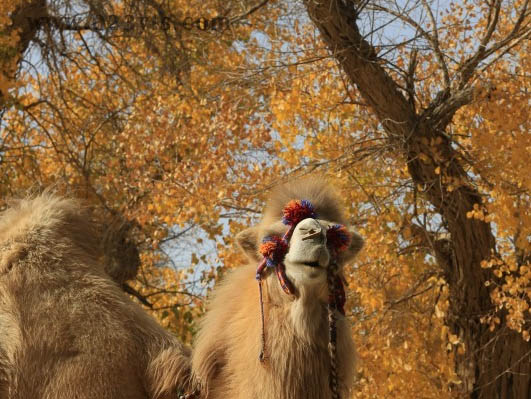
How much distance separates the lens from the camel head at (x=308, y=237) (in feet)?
9.73

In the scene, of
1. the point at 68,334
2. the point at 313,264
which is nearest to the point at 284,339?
the point at 313,264

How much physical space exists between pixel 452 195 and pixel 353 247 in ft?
18.1

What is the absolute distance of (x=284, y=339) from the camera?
9.67 ft

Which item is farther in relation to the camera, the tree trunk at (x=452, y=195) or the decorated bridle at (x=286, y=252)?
the tree trunk at (x=452, y=195)

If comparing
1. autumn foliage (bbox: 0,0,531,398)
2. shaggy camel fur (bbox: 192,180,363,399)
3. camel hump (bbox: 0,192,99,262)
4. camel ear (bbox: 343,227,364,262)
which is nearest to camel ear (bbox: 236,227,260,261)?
shaggy camel fur (bbox: 192,180,363,399)

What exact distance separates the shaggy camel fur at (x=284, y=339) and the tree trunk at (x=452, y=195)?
4.98 meters

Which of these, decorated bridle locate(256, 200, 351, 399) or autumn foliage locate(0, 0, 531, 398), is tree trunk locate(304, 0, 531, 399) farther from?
decorated bridle locate(256, 200, 351, 399)

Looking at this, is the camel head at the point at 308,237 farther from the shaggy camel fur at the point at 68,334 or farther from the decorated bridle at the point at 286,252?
the shaggy camel fur at the point at 68,334

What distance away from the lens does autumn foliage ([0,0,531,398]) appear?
27.0 feet

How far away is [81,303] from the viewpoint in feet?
10.8

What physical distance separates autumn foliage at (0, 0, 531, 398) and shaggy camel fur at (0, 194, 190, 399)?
3.71 metres

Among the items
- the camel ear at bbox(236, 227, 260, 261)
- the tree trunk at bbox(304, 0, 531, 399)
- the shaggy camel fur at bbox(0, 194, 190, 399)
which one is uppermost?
the tree trunk at bbox(304, 0, 531, 399)

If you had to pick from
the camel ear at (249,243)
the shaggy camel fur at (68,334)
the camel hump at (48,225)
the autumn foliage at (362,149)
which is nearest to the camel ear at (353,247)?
the camel ear at (249,243)

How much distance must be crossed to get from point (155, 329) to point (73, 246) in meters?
0.50
